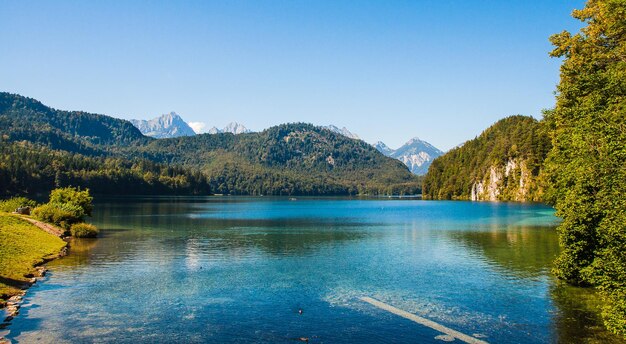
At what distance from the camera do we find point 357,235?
265ft

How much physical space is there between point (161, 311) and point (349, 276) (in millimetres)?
18405

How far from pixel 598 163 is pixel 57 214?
7380 centimetres

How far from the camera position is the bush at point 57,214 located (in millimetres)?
73069

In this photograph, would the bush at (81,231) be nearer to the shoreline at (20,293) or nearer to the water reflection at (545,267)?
the shoreline at (20,293)

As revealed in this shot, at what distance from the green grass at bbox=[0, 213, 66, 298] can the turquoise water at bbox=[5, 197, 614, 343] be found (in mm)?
2075

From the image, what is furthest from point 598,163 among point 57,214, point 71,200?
point 71,200

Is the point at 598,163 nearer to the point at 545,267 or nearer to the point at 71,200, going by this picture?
the point at 545,267

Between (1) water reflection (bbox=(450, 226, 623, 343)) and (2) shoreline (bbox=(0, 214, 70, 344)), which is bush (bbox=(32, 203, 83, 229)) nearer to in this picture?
(2) shoreline (bbox=(0, 214, 70, 344))

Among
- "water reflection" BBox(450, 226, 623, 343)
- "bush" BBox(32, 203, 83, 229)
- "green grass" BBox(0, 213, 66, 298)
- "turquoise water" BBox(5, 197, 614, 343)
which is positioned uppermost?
"bush" BBox(32, 203, 83, 229)

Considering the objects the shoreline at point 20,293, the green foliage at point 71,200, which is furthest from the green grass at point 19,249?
the green foliage at point 71,200

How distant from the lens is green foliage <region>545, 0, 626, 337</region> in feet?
84.1

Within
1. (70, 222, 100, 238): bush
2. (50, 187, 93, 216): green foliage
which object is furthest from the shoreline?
(50, 187, 93, 216): green foliage

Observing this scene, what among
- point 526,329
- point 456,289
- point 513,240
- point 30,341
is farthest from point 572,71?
point 30,341

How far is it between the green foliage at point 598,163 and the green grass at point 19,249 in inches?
1537
